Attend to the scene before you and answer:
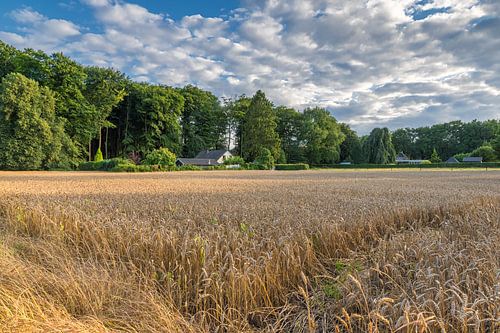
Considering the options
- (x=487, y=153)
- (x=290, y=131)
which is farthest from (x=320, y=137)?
(x=487, y=153)

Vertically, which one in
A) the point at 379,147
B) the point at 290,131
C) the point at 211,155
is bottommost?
the point at 211,155

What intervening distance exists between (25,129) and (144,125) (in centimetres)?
2559

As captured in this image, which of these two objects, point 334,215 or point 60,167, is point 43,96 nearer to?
point 60,167

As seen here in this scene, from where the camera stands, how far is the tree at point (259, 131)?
65.7 m

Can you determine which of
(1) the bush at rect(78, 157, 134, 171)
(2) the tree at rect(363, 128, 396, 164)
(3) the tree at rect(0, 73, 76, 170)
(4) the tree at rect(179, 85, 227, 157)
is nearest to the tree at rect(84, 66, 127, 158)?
(1) the bush at rect(78, 157, 134, 171)

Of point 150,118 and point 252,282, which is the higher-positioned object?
point 150,118

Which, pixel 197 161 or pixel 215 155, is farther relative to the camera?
pixel 215 155

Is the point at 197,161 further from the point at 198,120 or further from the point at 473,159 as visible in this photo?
the point at 473,159

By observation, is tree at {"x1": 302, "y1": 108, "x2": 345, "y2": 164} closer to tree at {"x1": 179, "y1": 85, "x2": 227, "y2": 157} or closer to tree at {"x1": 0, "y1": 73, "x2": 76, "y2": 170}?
tree at {"x1": 179, "y1": 85, "x2": 227, "y2": 157}

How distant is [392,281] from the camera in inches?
88.4

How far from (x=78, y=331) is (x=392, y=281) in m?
2.15

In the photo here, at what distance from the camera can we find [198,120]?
235ft

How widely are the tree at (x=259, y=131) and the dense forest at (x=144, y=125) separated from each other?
0.72 ft

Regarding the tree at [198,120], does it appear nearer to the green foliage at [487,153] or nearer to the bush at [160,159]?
the bush at [160,159]
